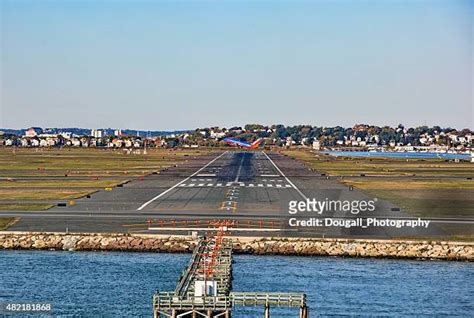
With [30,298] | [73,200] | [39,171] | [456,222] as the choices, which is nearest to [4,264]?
[30,298]

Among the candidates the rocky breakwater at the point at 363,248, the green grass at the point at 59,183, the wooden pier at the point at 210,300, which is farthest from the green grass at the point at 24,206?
the wooden pier at the point at 210,300

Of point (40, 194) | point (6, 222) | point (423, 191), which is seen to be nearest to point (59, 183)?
point (40, 194)

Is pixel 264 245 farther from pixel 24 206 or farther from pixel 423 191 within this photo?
pixel 423 191

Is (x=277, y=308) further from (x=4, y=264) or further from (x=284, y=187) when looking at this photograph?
(x=284, y=187)

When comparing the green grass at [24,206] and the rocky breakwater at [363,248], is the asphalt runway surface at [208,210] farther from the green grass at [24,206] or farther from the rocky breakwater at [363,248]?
the rocky breakwater at [363,248]

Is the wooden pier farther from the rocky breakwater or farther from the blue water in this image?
the rocky breakwater
